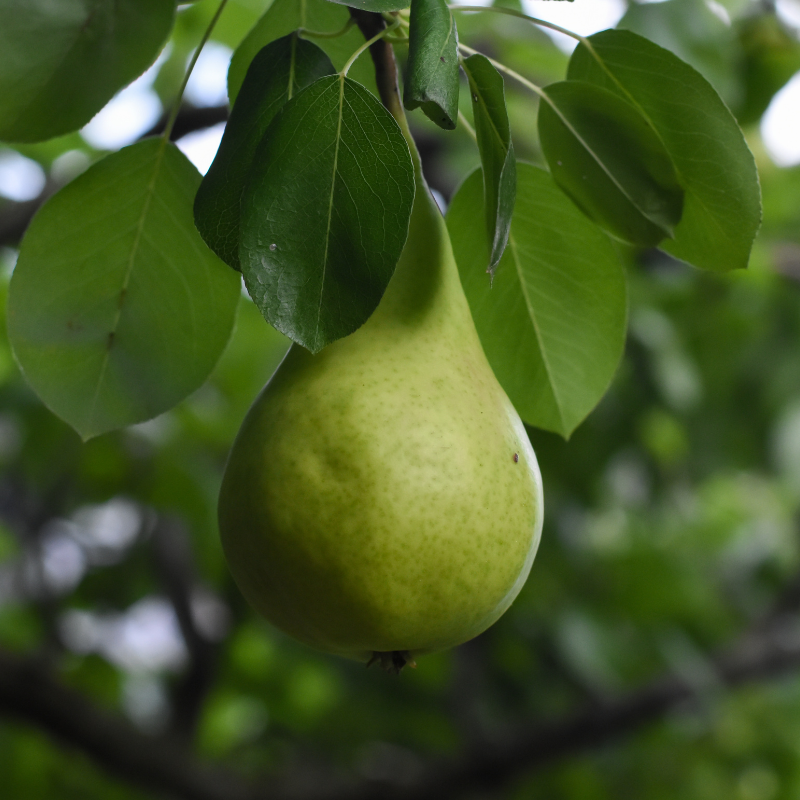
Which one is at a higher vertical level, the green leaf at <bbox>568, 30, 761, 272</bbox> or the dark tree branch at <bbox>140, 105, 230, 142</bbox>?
the green leaf at <bbox>568, 30, 761, 272</bbox>

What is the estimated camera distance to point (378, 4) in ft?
1.26

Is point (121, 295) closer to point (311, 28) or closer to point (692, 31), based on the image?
point (311, 28)

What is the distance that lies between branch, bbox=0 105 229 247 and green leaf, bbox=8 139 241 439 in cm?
70

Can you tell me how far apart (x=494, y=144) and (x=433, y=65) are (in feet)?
0.19

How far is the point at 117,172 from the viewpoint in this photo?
562mm

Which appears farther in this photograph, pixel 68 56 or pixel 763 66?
pixel 763 66

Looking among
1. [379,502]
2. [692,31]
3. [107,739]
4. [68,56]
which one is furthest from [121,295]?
[107,739]

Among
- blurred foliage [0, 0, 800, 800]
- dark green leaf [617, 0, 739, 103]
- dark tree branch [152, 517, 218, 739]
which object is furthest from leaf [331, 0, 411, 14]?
dark tree branch [152, 517, 218, 739]

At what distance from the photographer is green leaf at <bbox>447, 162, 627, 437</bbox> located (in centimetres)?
57

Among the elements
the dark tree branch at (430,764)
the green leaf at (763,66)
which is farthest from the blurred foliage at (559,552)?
the dark tree branch at (430,764)

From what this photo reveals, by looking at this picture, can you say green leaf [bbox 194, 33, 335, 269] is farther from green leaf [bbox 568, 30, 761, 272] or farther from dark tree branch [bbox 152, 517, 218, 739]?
dark tree branch [bbox 152, 517, 218, 739]

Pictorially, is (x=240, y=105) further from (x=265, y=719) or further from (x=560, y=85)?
(x=265, y=719)

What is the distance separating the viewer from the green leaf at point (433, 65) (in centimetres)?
35

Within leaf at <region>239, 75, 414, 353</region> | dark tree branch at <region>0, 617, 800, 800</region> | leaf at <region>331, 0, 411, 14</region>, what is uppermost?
leaf at <region>331, 0, 411, 14</region>
